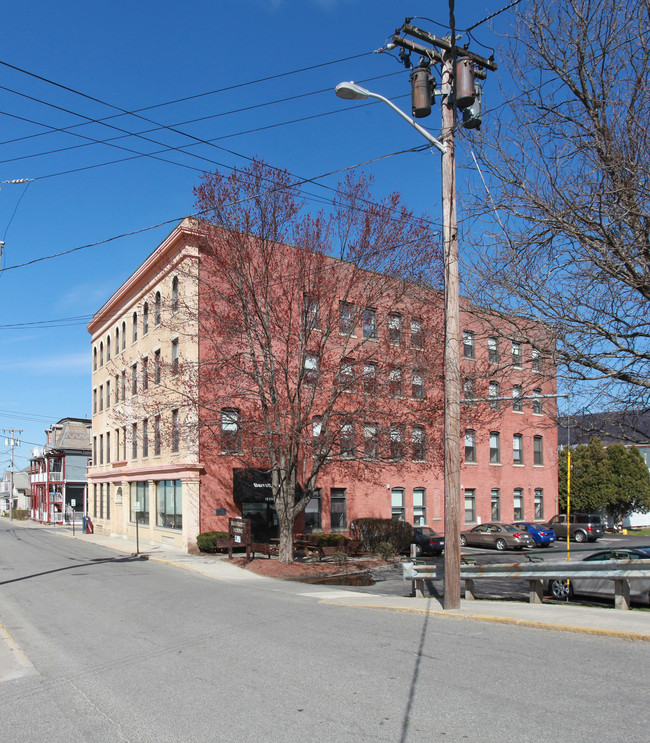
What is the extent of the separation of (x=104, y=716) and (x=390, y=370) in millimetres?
17636

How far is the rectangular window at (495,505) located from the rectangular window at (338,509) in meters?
11.8

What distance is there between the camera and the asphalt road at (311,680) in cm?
589

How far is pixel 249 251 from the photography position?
76.7 ft

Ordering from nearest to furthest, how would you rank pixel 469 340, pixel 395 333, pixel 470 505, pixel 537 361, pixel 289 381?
1. pixel 537 361
2. pixel 469 340
3. pixel 395 333
4. pixel 289 381
5. pixel 470 505

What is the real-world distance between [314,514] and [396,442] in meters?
9.89

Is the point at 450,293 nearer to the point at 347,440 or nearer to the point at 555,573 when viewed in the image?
the point at 555,573

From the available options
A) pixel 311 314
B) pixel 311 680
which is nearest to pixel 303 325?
pixel 311 314

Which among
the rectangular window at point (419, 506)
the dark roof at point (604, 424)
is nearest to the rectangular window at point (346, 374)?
the dark roof at point (604, 424)

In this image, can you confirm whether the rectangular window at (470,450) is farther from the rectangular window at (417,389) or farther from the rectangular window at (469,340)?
the rectangular window at (417,389)

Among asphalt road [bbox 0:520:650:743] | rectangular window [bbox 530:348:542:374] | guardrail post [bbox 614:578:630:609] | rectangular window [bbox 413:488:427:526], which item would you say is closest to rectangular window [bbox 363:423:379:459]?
asphalt road [bbox 0:520:650:743]

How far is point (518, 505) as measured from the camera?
139ft

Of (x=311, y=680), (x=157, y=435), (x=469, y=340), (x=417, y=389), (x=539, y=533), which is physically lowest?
(x=539, y=533)

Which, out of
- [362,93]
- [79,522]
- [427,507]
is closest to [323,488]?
[427,507]

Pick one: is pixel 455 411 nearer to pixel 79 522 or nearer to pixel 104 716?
pixel 104 716
